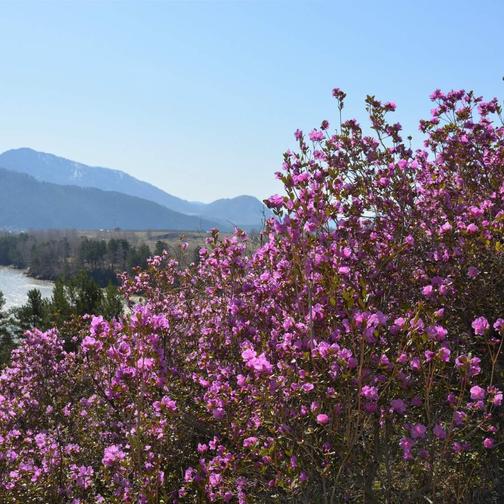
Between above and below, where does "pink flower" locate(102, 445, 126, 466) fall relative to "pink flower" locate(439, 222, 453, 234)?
below

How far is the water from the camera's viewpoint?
82.8 metres

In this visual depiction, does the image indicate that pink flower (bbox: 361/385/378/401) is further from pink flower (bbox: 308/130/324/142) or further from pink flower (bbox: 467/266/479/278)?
pink flower (bbox: 308/130/324/142)

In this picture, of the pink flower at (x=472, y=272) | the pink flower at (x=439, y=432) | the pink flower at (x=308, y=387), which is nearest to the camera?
the pink flower at (x=308, y=387)

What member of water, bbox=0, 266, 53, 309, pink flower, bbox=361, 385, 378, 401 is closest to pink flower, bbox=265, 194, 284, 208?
pink flower, bbox=361, 385, 378, 401

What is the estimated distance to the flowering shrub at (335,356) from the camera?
11.6 ft

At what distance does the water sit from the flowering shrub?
251 feet

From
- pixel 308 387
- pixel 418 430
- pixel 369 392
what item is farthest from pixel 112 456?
pixel 418 430

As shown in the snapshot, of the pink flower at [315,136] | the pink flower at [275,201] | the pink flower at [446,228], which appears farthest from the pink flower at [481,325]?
the pink flower at [315,136]

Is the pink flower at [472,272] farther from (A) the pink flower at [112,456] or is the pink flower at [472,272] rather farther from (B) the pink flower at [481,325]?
(A) the pink flower at [112,456]

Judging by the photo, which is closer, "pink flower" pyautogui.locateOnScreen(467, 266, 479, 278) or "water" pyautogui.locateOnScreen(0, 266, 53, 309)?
"pink flower" pyautogui.locateOnScreen(467, 266, 479, 278)

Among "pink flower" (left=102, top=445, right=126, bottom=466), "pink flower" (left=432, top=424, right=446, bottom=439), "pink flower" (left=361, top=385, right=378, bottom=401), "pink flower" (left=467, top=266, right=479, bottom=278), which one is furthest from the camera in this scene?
"pink flower" (left=102, top=445, right=126, bottom=466)

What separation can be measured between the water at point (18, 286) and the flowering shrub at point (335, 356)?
3009 inches

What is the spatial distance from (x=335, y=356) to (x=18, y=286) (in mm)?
106726

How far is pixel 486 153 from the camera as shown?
591 centimetres
